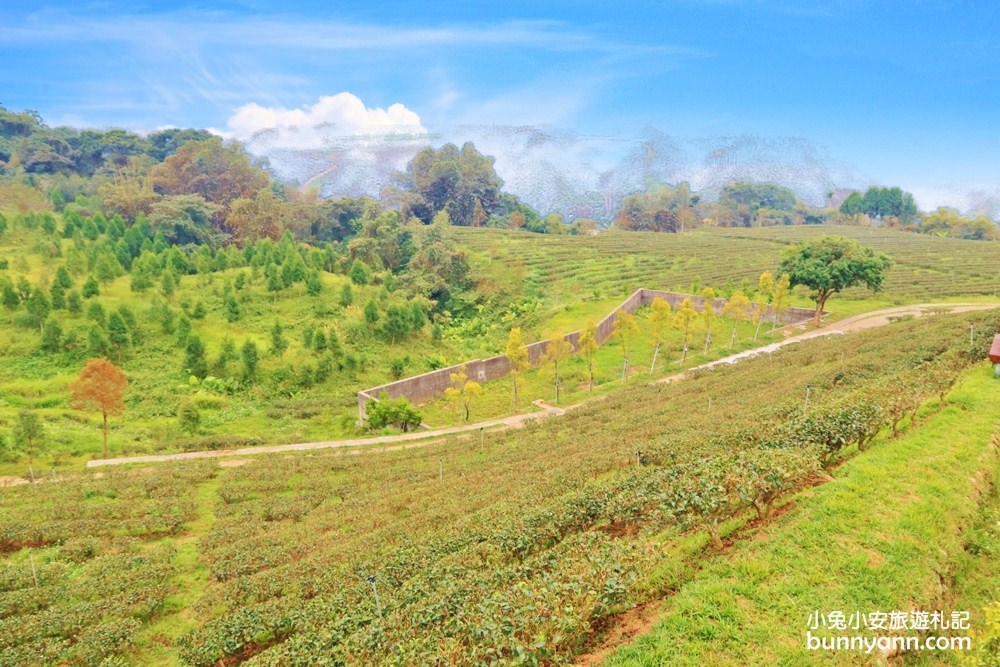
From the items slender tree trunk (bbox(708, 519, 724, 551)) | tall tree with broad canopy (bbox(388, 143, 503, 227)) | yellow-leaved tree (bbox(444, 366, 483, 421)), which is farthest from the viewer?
tall tree with broad canopy (bbox(388, 143, 503, 227))

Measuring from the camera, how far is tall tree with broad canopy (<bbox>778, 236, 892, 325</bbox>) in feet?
109

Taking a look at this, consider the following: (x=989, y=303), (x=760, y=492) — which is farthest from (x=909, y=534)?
(x=989, y=303)

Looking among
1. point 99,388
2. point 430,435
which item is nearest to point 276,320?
point 99,388

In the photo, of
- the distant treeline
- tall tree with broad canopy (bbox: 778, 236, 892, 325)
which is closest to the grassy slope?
tall tree with broad canopy (bbox: 778, 236, 892, 325)

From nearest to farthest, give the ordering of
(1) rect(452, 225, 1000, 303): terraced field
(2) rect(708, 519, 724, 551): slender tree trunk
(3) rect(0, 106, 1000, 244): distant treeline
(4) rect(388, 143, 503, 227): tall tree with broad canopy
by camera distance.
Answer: (2) rect(708, 519, 724, 551): slender tree trunk → (1) rect(452, 225, 1000, 303): terraced field → (3) rect(0, 106, 1000, 244): distant treeline → (4) rect(388, 143, 503, 227): tall tree with broad canopy

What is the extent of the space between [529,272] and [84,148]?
217 ft

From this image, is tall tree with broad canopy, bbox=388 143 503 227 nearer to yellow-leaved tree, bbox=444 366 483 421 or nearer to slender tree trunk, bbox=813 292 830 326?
slender tree trunk, bbox=813 292 830 326

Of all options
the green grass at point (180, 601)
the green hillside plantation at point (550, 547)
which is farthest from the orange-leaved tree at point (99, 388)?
the green grass at point (180, 601)

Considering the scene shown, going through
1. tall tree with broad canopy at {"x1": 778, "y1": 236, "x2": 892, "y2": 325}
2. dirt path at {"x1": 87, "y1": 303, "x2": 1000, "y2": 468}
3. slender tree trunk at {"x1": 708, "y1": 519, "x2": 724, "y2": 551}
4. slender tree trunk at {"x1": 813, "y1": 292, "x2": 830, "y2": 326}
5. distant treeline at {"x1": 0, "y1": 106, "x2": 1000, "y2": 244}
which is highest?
distant treeline at {"x1": 0, "y1": 106, "x2": 1000, "y2": 244}

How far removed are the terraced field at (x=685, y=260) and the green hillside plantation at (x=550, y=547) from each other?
3366 centimetres

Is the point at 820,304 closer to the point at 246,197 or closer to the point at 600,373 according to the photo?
the point at 600,373

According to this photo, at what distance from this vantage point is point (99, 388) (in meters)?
18.7

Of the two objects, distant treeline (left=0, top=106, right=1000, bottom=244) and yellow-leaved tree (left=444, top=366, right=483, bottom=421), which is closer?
yellow-leaved tree (left=444, top=366, right=483, bottom=421)

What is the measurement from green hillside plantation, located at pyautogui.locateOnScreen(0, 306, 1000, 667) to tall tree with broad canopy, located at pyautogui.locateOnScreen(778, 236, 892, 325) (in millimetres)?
21585
